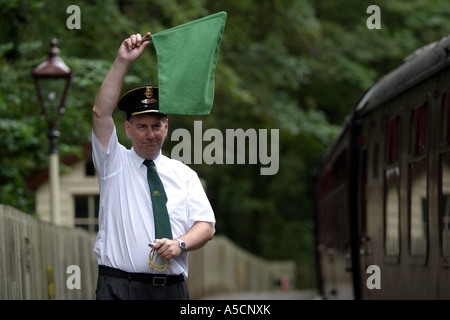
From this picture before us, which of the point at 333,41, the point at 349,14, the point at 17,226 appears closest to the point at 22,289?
the point at 17,226

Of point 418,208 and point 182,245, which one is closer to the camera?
point 182,245

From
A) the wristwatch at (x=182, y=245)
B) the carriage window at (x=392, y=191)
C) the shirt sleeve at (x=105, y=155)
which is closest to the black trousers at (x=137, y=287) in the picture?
the wristwatch at (x=182, y=245)

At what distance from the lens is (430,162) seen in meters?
9.41

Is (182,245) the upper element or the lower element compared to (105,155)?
lower

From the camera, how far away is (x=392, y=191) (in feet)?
38.0

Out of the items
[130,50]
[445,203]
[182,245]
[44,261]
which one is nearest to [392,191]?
[445,203]

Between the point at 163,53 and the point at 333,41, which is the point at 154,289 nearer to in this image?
the point at 163,53

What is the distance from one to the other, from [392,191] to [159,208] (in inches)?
230

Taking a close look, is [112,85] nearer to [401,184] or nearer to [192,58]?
[192,58]

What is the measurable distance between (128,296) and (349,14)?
3477 centimetres

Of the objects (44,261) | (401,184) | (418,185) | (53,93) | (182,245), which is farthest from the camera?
(53,93)

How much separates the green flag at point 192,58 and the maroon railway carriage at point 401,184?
2804mm

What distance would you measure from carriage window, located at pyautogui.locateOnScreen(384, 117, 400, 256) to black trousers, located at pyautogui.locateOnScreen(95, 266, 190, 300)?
540 centimetres

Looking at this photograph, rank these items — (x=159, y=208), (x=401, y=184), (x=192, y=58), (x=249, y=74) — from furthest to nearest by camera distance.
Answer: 1. (x=249, y=74)
2. (x=401, y=184)
3. (x=192, y=58)
4. (x=159, y=208)
